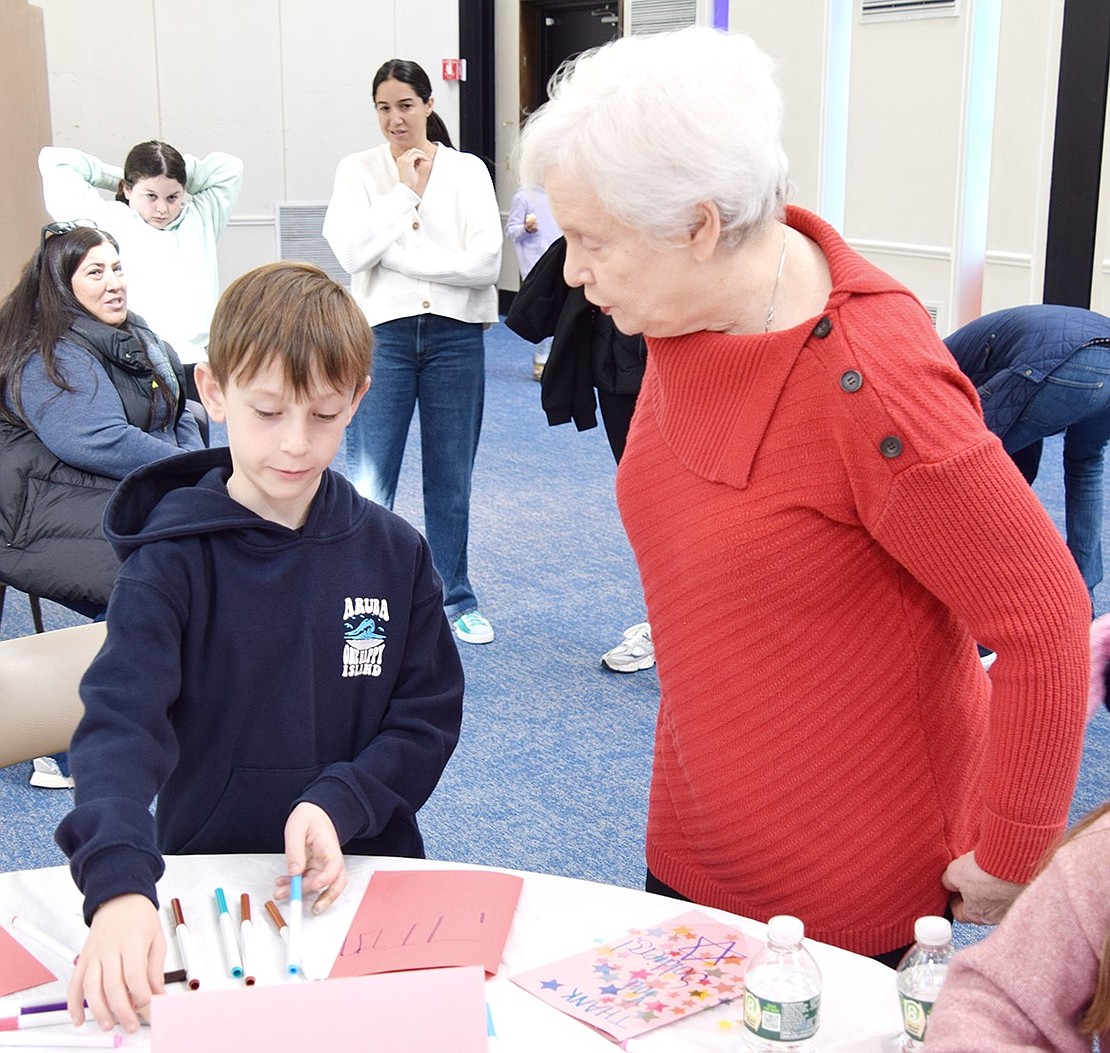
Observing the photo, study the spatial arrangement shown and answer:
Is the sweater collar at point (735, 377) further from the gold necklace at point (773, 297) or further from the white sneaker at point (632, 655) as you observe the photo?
the white sneaker at point (632, 655)

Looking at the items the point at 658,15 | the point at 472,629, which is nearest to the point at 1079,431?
the point at 472,629

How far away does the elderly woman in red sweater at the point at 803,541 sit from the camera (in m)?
1.19

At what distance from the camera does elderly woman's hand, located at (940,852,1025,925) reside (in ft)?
4.20

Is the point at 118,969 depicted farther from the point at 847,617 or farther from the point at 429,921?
the point at 847,617

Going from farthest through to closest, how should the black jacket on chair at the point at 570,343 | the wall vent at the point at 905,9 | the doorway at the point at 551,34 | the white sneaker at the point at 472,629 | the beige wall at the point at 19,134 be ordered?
the doorway at the point at 551,34 → the wall vent at the point at 905,9 → the beige wall at the point at 19,134 → the white sneaker at the point at 472,629 → the black jacket on chair at the point at 570,343

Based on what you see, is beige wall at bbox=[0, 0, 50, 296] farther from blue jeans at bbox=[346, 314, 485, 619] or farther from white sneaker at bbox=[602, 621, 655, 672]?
white sneaker at bbox=[602, 621, 655, 672]

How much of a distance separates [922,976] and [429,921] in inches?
18.7

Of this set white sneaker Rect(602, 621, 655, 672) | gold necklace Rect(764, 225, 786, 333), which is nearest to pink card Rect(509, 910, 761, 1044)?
gold necklace Rect(764, 225, 786, 333)

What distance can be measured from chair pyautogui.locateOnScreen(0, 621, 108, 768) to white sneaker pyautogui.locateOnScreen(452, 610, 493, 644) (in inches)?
86.1

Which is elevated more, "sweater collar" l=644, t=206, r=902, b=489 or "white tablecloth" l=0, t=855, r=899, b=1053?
"sweater collar" l=644, t=206, r=902, b=489

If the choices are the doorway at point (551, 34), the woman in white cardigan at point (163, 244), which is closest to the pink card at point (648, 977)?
the woman in white cardigan at point (163, 244)

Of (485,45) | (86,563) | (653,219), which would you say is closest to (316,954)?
(653,219)

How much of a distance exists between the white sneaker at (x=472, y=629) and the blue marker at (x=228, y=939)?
2.76 m

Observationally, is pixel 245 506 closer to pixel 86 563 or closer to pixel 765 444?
pixel 765 444
